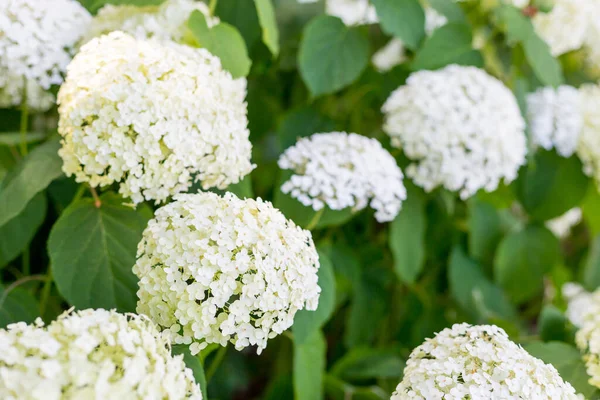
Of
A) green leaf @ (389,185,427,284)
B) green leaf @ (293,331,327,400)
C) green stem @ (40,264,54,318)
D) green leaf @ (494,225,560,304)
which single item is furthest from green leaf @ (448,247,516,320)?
green stem @ (40,264,54,318)

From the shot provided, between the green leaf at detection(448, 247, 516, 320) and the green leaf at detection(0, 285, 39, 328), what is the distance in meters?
0.77

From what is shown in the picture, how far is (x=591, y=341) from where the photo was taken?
0.72 meters

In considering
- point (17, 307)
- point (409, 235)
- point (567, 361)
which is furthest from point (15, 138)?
point (567, 361)

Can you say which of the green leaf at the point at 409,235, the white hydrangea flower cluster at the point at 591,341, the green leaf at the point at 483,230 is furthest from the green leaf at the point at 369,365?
the white hydrangea flower cluster at the point at 591,341

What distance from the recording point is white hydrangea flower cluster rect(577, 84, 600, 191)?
3.78 feet

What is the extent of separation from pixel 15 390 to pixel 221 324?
7.4 inches

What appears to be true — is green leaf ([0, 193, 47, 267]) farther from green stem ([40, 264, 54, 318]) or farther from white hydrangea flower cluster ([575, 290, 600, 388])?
white hydrangea flower cluster ([575, 290, 600, 388])

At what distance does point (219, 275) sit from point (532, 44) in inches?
30.6

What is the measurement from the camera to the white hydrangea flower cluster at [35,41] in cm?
76

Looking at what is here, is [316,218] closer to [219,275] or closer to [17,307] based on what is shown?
[219,275]

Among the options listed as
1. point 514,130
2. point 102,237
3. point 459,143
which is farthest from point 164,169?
point 514,130

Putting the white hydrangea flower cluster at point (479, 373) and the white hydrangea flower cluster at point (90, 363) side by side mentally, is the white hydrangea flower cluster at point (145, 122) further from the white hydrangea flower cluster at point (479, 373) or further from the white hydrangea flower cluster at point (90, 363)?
the white hydrangea flower cluster at point (479, 373)

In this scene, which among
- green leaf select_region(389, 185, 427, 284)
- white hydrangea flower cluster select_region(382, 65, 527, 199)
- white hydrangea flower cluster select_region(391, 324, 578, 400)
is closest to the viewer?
white hydrangea flower cluster select_region(391, 324, 578, 400)

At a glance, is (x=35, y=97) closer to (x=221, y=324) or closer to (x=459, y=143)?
(x=221, y=324)
